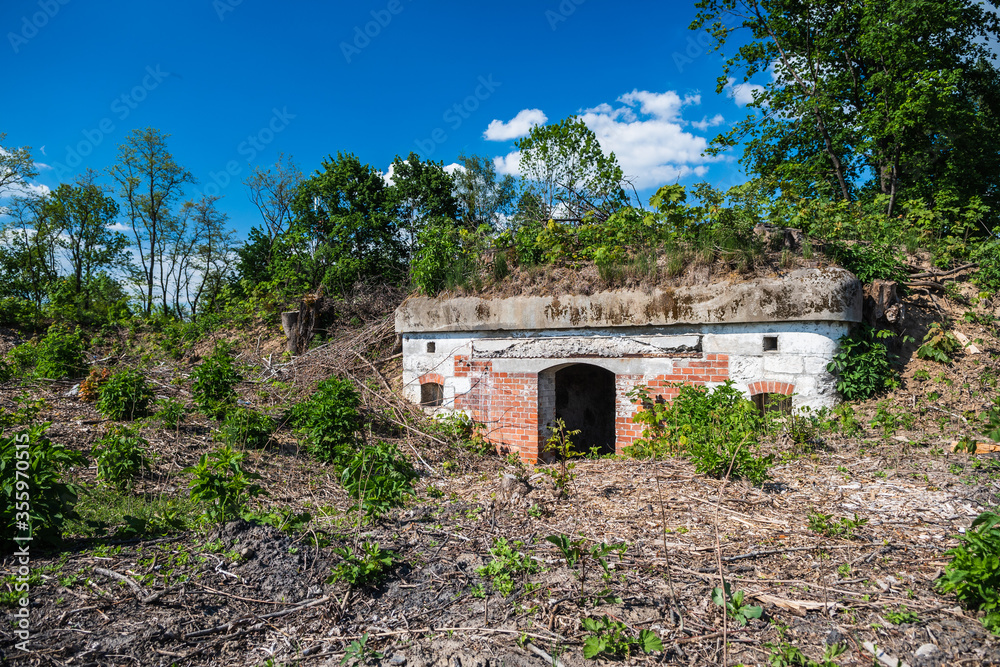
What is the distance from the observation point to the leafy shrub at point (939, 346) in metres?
5.63

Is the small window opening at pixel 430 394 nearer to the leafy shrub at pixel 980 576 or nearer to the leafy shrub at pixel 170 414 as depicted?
the leafy shrub at pixel 170 414

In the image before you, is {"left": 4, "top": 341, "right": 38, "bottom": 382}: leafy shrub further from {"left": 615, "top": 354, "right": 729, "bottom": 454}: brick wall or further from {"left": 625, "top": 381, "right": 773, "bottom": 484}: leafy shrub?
{"left": 625, "top": 381, "right": 773, "bottom": 484}: leafy shrub

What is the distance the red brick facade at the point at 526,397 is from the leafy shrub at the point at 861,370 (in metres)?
1.25

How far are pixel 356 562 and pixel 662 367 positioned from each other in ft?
14.0

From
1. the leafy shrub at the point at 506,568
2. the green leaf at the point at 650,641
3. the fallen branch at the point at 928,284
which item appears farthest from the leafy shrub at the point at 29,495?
the fallen branch at the point at 928,284

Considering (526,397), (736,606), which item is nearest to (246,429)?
(526,397)

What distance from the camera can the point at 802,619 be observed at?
254cm

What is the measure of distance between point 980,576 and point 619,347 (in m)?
4.21

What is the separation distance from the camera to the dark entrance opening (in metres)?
8.32

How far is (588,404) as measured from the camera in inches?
343

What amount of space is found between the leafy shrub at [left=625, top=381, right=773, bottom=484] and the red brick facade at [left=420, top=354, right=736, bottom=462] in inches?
6.3

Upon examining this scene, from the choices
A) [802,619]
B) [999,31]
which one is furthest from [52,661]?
[999,31]

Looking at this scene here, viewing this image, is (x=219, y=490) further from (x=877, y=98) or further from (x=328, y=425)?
(x=877, y=98)

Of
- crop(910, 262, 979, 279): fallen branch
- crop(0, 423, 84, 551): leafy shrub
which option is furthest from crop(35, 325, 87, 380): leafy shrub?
crop(910, 262, 979, 279): fallen branch
